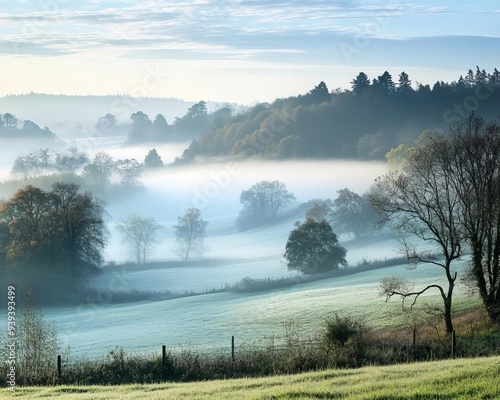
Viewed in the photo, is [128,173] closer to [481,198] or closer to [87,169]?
[87,169]

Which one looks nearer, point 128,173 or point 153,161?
point 128,173

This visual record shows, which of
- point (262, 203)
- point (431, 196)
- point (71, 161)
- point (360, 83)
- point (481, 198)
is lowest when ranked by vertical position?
point (481, 198)

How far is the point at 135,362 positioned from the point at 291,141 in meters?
165

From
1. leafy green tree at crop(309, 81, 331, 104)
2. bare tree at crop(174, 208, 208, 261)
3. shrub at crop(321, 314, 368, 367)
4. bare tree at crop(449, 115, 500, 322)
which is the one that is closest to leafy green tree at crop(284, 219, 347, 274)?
bare tree at crop(449, 115, 500, 322)

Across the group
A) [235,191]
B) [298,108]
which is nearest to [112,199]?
[235,191]

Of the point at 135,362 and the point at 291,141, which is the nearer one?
the point at 135,362

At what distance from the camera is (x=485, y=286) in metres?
37.7

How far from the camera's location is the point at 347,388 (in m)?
15.7

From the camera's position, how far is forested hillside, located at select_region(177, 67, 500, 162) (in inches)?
A: 6358

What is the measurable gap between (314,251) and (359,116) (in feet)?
364

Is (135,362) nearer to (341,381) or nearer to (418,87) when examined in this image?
(341,381)

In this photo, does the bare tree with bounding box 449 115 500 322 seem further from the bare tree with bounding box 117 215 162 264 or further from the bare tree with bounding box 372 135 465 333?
the bare tree with bounding box 117 215 162 264

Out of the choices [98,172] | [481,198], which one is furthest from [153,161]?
[481,198]

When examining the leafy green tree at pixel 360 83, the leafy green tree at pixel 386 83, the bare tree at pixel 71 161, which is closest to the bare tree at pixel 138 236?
the bare tree at pixel 71 161
